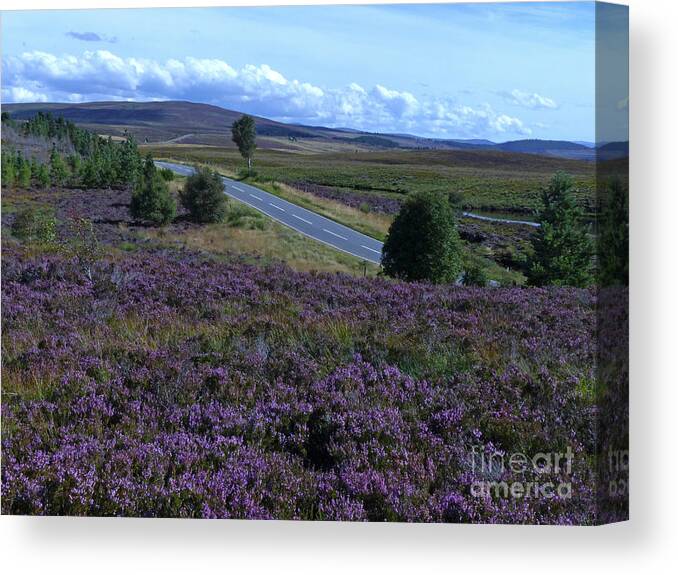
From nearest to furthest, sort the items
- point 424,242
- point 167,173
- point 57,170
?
point 424,242
point 167,173
point 57,170

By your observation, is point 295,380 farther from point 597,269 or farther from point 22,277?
point 22,277

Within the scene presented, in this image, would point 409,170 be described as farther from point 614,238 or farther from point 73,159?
point 73,159

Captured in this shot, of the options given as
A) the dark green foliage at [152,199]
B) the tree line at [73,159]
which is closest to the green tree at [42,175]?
the tree line at [73,159]

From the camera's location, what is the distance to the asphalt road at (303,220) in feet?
27.8

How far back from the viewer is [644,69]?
768cm

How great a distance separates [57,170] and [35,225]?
0.62 meters

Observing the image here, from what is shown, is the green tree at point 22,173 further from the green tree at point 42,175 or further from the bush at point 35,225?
the bush at point 35,225

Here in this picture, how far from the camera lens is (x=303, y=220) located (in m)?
8.68

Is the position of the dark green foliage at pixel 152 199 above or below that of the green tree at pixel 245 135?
below

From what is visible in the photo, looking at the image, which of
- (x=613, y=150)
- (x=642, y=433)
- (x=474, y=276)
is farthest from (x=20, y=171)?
(x=642, y=433)

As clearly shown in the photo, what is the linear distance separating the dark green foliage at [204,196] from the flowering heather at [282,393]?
0.52 metres

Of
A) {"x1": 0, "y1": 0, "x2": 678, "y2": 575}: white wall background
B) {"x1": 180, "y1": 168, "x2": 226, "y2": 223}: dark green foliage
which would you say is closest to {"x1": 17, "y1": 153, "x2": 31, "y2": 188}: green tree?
{"x1": 180, "y1": 168, "x2": 226, "y2": 223}: dark green foliage

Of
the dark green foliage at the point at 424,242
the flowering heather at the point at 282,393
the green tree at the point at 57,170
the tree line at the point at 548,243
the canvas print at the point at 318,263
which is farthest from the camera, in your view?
the green tree at the point at 57,170

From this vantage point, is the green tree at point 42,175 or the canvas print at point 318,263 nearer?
the canvas print at point 318,263
